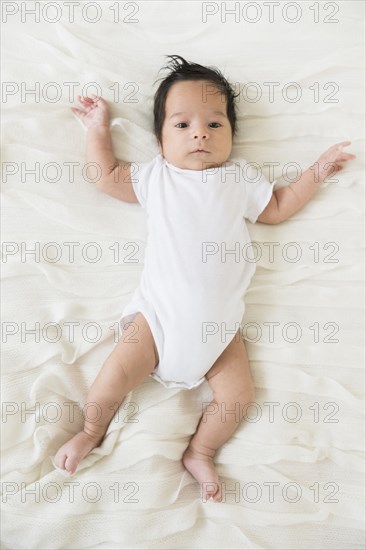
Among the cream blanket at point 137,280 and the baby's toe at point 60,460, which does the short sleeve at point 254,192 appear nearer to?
the cream blanket at point 137,280

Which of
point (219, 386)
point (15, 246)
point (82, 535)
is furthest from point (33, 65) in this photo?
point (82, 535)

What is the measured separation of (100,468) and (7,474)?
208 mm

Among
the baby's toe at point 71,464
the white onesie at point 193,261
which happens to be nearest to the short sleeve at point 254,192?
A: the white onesie at point 193,261

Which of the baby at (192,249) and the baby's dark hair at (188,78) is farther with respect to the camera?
the baby's dark hair at (188,78)

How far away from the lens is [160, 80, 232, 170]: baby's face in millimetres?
1373

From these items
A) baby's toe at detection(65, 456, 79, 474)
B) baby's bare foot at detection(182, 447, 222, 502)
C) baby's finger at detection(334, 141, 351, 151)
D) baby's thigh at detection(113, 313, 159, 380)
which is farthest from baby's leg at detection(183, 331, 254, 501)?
baby's finger at detection(334, 141, 351, 151)

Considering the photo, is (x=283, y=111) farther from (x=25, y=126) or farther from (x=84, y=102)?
(x=25, y=126)

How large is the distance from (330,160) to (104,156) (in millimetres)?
581

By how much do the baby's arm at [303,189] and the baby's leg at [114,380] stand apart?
0.44 m

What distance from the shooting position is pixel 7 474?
125 cm

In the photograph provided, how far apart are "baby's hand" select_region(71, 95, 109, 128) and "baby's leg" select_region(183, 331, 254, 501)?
665mm

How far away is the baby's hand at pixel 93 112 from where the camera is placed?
1.42 m

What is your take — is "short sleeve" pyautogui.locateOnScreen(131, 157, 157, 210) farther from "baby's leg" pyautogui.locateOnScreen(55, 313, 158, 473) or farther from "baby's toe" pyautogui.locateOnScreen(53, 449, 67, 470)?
"baby's toe" pyautogui.locateOnScreen(53, 449, 67, 470)

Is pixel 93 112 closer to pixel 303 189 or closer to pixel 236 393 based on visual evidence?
pixel 303 189
